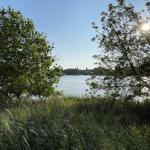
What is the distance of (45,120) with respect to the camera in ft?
30.3

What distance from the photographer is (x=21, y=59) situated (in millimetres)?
16812

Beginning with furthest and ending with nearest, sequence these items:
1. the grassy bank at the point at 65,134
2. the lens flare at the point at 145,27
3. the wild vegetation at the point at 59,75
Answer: the lens flare at the point at 145,27 → the wild vegetation at the point at 59,75 → the grassy bank at the point at 65,134

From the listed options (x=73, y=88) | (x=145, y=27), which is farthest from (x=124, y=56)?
(x=73, y=88)

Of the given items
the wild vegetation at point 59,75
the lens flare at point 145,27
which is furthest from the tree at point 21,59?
the lens flare at point 145,27

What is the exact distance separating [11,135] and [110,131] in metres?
2.12

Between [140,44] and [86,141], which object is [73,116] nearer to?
[86,141]

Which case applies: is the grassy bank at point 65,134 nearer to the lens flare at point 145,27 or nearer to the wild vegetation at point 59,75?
the wild vegetation at point 59,75

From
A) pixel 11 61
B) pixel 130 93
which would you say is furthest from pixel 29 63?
pixel 130 93

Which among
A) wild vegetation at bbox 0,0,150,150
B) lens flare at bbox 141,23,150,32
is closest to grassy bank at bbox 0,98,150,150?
wild vegetation at bbox 0,0,150,150

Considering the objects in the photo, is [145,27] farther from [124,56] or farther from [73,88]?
[73,88]

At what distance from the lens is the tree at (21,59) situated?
1658 cm

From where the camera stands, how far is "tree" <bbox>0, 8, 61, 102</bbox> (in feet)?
54.4

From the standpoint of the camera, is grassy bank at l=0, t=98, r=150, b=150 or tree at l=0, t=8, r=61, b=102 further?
tree at l=0, t=8, r=61, b=102

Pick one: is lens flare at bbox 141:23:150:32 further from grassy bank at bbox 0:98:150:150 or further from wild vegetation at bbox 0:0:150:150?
grassy bank at bbox 0:98:150:150
